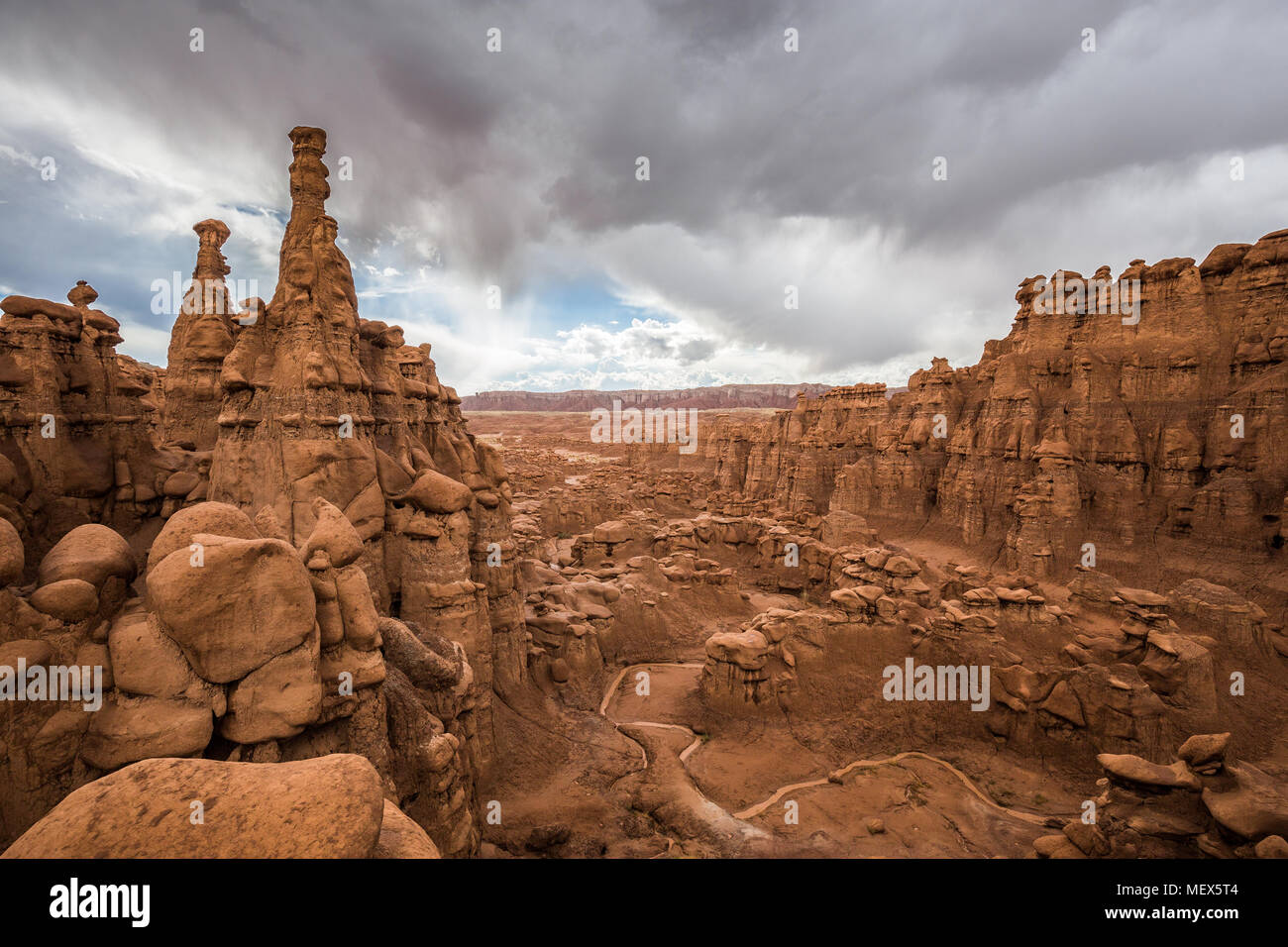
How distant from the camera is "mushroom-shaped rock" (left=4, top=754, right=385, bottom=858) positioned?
3.57 metres

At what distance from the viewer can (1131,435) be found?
1204 inches

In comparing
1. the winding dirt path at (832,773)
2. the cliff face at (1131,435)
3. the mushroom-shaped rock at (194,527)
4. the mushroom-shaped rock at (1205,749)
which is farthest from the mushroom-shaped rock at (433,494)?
the cliff face at (1131,435)

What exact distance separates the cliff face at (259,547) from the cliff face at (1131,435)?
1285 inches

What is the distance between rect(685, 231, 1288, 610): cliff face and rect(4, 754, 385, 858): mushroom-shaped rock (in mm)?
36120

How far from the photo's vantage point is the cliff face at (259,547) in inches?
233

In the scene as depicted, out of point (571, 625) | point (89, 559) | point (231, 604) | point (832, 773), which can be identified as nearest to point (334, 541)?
point (231, 604)

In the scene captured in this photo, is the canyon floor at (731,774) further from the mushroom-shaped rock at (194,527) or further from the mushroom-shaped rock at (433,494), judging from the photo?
the mushroom-shaped rock at (194,527)

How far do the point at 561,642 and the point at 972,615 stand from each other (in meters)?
15.2

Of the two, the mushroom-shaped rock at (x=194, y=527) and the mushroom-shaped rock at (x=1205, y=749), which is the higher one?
the mushroom-shaped rock at (x=194, y=527)

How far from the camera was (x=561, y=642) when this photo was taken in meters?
20.7

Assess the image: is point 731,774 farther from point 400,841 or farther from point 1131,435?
point 1131,435

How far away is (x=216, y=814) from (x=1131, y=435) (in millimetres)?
41727
